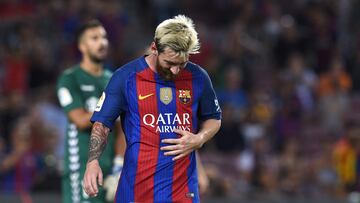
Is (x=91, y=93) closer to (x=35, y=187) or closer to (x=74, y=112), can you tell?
(x=74, y=112)

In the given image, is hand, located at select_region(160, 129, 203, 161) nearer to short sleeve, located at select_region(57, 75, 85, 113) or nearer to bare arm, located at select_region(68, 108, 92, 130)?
bare arm, located at select_region(68, 108, 92, 130)

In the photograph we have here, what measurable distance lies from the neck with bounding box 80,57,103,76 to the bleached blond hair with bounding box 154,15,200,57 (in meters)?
2.59

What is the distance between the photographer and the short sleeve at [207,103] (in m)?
6.70

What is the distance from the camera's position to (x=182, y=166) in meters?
6.60


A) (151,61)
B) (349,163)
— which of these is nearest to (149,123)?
(151,61)

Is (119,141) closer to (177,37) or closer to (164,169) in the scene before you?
(164,169)

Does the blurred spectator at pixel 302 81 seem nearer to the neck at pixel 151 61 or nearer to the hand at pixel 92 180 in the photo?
the neck at pixel 151 61

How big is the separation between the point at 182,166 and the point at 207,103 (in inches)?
Answer: 18.6

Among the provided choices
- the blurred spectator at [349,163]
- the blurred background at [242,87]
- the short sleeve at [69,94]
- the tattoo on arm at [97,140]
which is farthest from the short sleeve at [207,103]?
the blurred spectator at [349,163]

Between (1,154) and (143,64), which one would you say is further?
(1,154)

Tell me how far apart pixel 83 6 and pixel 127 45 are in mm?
1321

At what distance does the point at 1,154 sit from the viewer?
14.2 m

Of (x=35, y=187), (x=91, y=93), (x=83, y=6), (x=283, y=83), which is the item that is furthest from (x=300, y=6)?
(x=91, y=93)

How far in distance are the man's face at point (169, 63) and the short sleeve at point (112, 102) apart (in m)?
0.27
